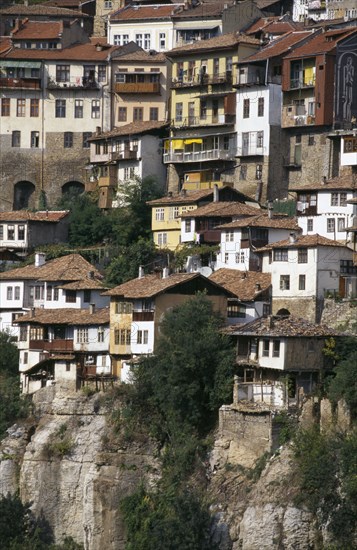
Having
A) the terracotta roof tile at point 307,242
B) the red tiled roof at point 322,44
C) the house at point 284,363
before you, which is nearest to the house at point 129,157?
the red tiled roof at point 322,44

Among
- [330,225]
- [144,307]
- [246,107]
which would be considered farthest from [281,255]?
[246,107]

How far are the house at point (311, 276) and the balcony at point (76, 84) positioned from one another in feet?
110

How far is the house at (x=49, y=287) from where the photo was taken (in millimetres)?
99250

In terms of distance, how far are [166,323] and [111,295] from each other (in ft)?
22.4

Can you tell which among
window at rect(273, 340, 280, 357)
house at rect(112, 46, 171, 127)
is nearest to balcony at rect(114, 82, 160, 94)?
house at rect(112, 46, 171, 127)

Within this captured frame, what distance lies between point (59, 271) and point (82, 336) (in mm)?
8323

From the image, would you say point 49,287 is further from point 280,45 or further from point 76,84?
point 76,84

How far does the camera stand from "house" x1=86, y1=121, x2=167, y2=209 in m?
117

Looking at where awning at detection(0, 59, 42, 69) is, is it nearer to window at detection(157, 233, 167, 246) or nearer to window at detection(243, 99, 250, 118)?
window at detection(243, 99, 250, 118)

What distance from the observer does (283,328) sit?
273 feet

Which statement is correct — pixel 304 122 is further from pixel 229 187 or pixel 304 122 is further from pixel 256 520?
pixel 256 520

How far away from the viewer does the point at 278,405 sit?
81.4m

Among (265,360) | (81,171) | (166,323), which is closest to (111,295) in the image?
(166,323)

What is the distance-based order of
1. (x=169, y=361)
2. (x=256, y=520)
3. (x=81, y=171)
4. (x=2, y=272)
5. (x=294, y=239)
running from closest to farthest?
(x=256, y=520), (x=169, y=361), (x=294, y=239), (x=2, y=272), (x=81, y=171)
